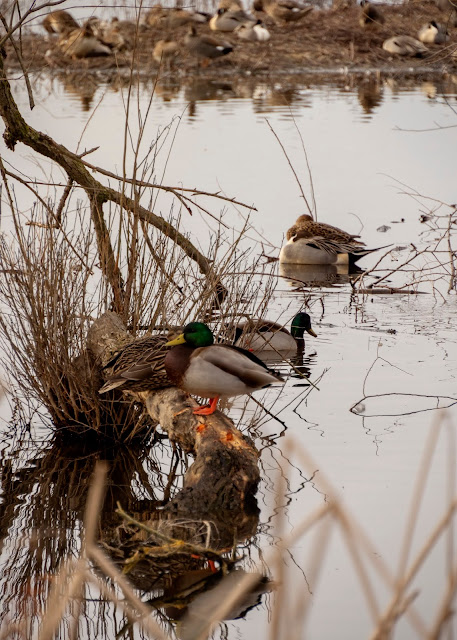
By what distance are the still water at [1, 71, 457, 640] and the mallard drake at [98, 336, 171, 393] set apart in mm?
570

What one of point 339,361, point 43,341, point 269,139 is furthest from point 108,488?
point 269,139

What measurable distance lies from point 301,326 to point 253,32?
77.6 ft

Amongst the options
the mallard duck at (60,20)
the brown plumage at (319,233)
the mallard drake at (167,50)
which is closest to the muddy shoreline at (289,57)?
the mallard drake at (167,50)

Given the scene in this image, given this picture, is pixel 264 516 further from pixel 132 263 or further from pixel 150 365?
pixel 132 263

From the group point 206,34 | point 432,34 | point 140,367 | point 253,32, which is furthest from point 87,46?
point 140,367

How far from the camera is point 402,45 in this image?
2944 cm

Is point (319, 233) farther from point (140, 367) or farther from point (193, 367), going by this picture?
point (193, 367)

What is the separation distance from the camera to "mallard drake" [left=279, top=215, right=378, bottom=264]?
11.7 metres

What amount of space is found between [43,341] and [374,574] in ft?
8.29

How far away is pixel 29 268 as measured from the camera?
6020 millimetres

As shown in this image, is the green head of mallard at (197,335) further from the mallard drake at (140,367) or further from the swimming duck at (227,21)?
the swimming duck at (227,21)

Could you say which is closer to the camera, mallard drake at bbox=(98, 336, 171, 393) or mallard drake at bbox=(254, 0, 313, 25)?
mallard drake at bbox=(98, 336, 171, 393)

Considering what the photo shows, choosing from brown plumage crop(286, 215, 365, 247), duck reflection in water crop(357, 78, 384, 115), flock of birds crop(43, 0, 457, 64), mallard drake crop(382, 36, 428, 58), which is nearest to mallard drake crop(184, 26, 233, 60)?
flock of birds crop(43, 0, 457, 64)

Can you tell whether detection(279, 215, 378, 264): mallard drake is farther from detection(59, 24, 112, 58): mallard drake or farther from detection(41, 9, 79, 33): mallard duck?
detection(59, 24, 112, 58): mallard drake
